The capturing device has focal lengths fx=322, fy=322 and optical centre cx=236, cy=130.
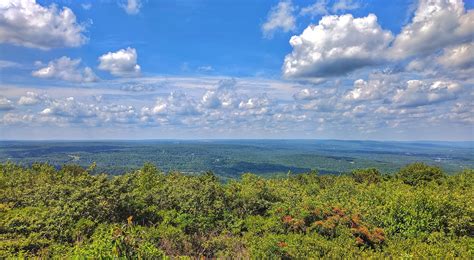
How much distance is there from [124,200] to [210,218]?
4.74 m

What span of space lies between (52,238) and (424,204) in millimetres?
17959

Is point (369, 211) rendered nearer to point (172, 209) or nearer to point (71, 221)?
point (172, 209)

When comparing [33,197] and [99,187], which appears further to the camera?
[33,197]

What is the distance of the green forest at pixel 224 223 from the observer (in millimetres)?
11742

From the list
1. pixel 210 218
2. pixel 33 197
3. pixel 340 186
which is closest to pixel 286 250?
pixel 210 218

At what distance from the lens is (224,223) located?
60.2 feet

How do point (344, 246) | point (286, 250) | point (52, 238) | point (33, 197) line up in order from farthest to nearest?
1. point (33, 197)
2. point (52, 238)
3. point (344, 246)
4. point (286, 250)

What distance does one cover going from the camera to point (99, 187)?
1692 cm

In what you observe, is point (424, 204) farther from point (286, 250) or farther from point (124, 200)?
point (124, 200)

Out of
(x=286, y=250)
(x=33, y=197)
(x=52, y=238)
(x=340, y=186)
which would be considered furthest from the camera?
(x=340, y=186)

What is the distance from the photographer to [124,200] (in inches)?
680

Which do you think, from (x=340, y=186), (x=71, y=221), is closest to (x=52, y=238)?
(x=71, y=221)

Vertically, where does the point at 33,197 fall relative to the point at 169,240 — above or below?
above

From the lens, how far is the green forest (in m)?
11.7
